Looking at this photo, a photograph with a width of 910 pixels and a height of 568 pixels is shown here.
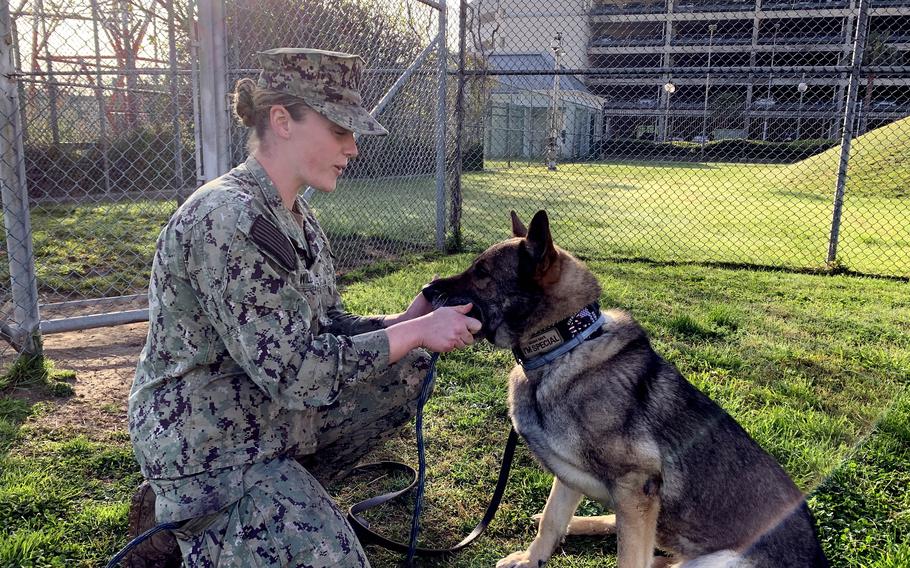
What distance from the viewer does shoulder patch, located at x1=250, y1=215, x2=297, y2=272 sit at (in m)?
2.04

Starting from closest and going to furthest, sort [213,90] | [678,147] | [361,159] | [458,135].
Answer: [213,90] → [458,135] → [361,159] → [678,147]

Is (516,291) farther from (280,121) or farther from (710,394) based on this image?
(710,394)

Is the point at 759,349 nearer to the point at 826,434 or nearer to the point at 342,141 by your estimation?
the point at 826,434

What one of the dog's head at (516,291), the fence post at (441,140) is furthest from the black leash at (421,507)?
the fence post at (441,140)

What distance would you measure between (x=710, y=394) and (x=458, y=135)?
523 centimetres

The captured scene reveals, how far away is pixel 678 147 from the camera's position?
2225cm

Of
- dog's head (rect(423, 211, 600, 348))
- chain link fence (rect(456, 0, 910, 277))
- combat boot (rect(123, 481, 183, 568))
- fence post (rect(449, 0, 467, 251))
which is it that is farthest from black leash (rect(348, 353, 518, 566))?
fence post (rect(449, 0, 467, 251))

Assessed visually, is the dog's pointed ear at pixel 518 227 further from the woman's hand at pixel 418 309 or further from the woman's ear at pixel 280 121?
the woman's ear at pixel 280 121

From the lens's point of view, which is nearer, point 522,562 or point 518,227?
point 522,562

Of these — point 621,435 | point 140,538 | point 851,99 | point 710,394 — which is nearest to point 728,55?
point 851,99

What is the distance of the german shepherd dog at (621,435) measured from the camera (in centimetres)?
233

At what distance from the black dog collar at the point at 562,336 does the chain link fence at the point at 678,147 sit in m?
5.04

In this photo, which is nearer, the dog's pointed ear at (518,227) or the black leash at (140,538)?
the black leash at (140,538)

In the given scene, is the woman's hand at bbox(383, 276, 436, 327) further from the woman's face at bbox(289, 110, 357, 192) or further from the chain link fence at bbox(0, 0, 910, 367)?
the chain link fence at bbox(0, 0, 910, 367)
